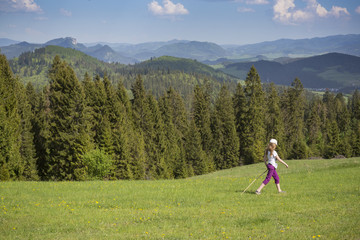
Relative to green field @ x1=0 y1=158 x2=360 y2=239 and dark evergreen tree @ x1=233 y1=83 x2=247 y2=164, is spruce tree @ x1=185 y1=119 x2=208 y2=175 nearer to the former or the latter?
dark evergreen tree @ x1=233 y1=83 x2=247 y2=164

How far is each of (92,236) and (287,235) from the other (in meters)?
6.87

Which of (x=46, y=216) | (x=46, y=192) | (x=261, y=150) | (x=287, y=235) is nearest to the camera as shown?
(x=287, y=235)

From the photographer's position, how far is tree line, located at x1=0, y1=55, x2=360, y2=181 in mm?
34906

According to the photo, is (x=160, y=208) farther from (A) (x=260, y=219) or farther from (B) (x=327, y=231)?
(B) (x=327, y=231)

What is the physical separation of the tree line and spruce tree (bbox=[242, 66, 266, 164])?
0.73 ft

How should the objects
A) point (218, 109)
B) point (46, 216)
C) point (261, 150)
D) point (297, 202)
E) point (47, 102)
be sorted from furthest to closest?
point (218, 109) < point (261, 150) < point (47, 102) < point (297, 202) < point (46, 216)

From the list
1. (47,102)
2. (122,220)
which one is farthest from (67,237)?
(47,102)

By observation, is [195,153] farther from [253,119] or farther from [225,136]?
[253,119]

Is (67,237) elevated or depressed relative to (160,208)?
elevated

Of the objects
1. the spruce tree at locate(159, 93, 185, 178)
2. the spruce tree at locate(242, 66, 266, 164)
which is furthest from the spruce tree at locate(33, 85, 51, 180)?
the spruce tree at locate(242, 66, 266, 164)

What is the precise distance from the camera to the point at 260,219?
11.7 meters

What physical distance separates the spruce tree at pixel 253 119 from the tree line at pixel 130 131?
22 cm

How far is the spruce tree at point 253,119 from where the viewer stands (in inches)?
2525

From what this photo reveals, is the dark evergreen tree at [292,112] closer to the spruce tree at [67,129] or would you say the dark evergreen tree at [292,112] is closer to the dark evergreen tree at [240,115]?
the dark evergreen tree at [240,115]
